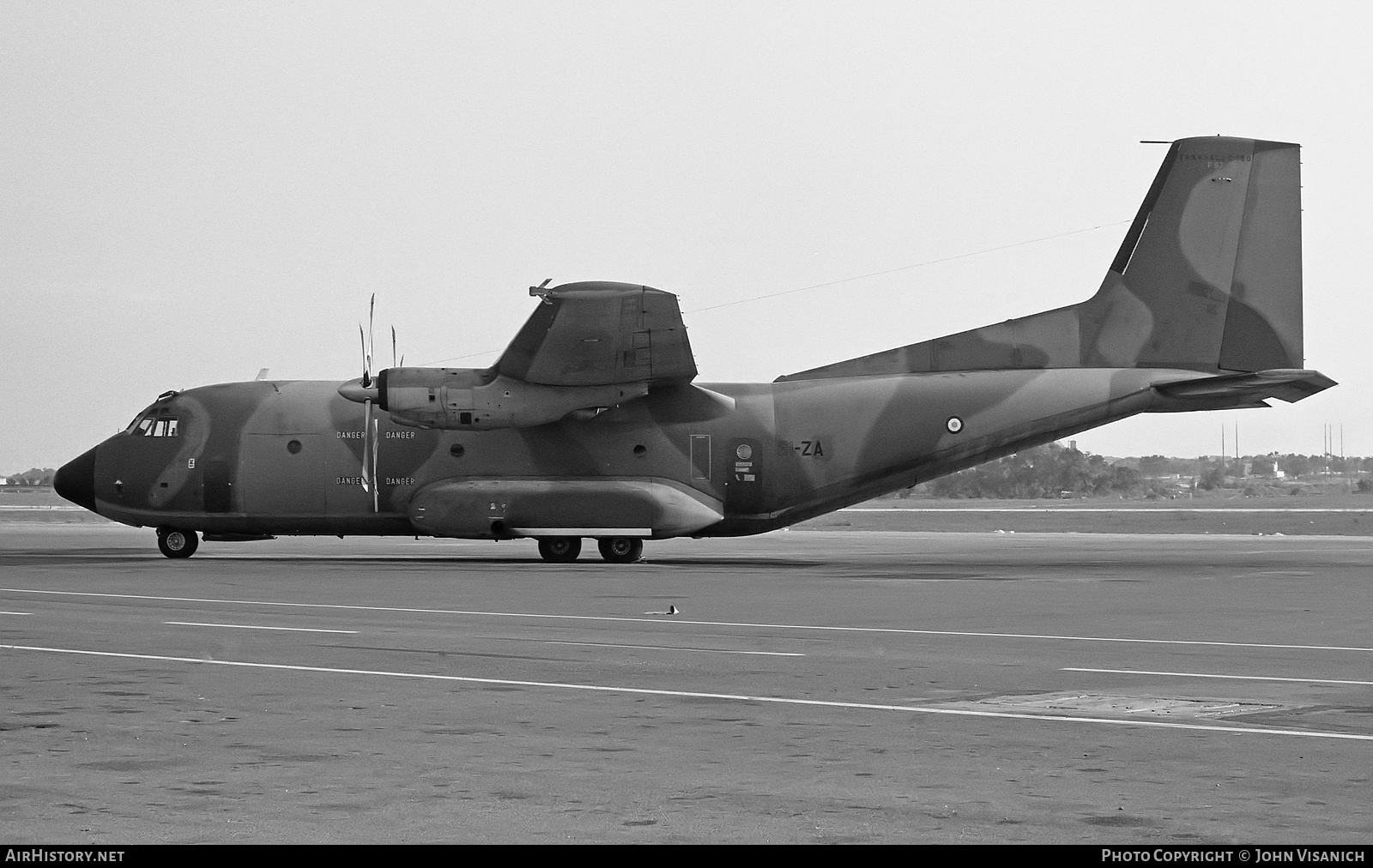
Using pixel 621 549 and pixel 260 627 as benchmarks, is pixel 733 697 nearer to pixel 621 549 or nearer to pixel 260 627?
pixel 260 627

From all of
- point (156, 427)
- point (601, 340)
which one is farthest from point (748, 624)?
point (156, 427)

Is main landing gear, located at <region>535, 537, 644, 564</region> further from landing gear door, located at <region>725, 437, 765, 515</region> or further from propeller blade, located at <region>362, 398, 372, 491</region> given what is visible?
propeller blade, located at <region>362, 398, 372, 491</region>

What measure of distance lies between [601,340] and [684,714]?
2049 cm

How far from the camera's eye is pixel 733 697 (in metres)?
12.0

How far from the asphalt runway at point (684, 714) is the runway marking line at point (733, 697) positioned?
0.17 ft

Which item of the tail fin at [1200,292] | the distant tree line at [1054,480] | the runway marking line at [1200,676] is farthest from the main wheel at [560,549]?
the distant tree line at [1054,480]

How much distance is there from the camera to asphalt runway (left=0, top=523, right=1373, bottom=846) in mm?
7426

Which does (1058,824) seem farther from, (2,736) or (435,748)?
(2,736)

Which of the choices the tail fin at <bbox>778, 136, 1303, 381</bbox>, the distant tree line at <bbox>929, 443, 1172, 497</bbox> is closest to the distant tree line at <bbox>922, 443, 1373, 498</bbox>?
the distant tree line at <bbox>929, 443, 1172, 497</bbox>

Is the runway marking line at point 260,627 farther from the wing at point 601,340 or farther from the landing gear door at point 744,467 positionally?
the landing gear door at point 744,467

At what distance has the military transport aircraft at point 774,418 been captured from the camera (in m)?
33.2

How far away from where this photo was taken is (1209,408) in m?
33.8

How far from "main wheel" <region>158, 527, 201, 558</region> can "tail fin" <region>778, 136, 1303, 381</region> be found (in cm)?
1767

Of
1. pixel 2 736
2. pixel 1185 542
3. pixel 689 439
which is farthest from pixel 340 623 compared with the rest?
pixel 1185 542
